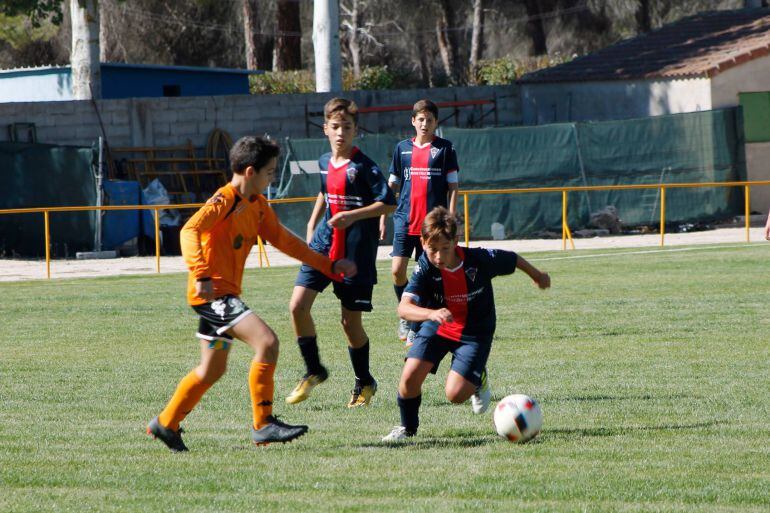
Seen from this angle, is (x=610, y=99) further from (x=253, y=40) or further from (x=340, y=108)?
(x=340, y=108)

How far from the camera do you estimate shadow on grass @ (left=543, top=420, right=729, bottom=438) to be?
721 centimetres

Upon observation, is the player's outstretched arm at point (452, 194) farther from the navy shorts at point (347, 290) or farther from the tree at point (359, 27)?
the tree at point (359, 27)

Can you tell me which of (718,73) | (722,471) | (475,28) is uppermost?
(475,28)

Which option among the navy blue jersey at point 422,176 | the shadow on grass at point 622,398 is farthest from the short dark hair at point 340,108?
the navy blue jersey at point 422,176

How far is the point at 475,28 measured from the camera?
51.6 metres

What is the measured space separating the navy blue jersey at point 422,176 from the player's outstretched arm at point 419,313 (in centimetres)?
408

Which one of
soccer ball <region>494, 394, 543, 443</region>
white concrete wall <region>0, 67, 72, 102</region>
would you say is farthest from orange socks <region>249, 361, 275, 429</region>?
white concrete wall <region>0, 67, 72, 102</region>

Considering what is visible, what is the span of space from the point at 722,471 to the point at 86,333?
339 inches

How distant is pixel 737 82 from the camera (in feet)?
94.2

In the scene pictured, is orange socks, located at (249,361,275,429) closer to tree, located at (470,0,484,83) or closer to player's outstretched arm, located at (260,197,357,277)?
player's outstretched arm, located at (260,197,357,277)

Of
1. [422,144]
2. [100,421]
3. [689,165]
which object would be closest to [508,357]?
[422,144]

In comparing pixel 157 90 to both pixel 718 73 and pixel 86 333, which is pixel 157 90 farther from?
pixel 86 333

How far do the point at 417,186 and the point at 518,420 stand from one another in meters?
4.56

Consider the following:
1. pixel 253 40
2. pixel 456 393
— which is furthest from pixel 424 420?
pixel 253 40
